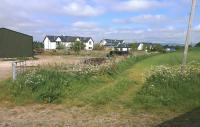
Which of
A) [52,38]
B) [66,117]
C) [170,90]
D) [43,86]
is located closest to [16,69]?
[43,86]

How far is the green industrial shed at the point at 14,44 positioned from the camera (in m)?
57.1

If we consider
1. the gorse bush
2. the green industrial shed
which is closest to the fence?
the gorse bush

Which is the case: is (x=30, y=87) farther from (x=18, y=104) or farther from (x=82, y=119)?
(x=82, y=119)

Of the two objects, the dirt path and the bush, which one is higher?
the bush

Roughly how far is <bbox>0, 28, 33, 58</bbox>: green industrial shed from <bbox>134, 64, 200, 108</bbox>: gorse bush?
44.9 meters

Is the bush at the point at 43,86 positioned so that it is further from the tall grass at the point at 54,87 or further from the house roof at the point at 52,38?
the house roof at the point at 52,38

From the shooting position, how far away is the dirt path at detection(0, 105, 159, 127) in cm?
870

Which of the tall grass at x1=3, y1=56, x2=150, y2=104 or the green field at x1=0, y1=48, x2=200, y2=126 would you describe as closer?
the green field at x1=0, y1=48, x2=200, y2=126

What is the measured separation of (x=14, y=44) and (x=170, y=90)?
50986 mm

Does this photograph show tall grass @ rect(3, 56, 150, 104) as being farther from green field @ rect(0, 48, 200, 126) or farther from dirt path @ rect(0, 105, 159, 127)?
dirt path @ rect(0, 105, 159, 127)

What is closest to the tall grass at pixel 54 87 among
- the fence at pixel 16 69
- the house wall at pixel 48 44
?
the fence at pixel 16 69

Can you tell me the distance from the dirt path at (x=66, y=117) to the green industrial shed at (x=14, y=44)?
46817mm

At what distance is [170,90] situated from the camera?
12250 mm

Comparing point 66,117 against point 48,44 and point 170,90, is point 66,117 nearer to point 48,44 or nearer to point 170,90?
point 170,90
